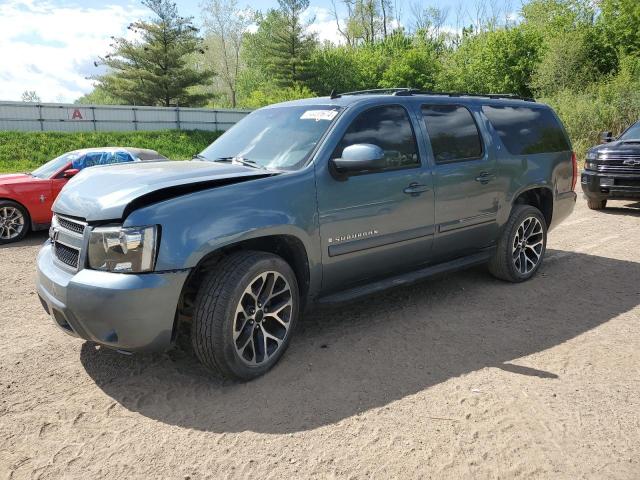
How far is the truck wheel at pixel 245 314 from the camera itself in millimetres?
3336

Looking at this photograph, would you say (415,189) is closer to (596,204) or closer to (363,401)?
(363,401)

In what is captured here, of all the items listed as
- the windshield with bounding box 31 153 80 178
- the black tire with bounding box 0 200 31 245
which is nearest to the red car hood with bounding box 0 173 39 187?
the windshield with bounding box 31 153 80 178

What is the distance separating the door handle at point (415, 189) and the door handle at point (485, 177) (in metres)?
0.77

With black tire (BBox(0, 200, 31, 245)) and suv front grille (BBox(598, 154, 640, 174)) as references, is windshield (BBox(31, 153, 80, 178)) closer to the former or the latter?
black tire (BBox(0, 200, 31, 245))

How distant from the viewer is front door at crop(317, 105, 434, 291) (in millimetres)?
3932

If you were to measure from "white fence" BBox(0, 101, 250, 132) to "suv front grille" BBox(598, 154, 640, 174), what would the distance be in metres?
24.6

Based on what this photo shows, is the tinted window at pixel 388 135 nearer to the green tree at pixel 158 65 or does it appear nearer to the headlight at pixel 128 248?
the headlight at pixel 128 248

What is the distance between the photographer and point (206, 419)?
314 centimetres

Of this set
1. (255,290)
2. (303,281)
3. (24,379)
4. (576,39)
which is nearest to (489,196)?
(303,281)

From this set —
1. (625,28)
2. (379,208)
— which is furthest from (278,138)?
(625,28)

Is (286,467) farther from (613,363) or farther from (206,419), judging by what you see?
(613,363)

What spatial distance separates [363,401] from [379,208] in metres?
1.53

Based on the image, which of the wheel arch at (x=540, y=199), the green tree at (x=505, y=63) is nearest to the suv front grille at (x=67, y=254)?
the wheel arch at (x=540, y=199)

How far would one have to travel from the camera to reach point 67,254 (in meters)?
3.51
